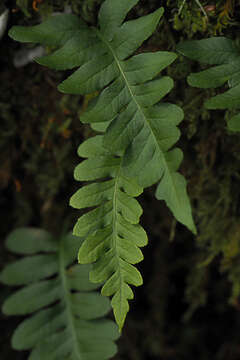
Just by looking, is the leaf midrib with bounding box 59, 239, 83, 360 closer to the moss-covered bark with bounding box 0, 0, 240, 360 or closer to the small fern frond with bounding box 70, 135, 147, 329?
the moss-covered bark with bounding box 0, 0, 240, 360

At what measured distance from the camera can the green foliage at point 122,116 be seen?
1.32m

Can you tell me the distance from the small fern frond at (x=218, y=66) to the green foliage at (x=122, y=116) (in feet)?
0.30

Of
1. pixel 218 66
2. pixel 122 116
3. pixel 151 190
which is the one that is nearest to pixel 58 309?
pixel 151 190

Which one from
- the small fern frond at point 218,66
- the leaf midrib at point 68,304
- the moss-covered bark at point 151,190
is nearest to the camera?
the small fern frond at point 218,66

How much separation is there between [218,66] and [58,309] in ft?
4.77

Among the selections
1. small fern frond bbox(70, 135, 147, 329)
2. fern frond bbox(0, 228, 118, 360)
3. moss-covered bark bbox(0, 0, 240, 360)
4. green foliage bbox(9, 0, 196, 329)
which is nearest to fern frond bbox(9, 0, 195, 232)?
green foliage bbox(9, 0, 196, 329)

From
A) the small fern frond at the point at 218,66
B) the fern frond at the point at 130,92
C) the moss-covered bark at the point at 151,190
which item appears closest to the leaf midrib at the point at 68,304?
the moss-covered bark at the point at 151,190

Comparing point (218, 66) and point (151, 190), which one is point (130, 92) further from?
point (151, 190)

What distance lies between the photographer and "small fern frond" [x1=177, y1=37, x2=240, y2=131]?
130 cm

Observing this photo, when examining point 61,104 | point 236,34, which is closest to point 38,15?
point 61,104

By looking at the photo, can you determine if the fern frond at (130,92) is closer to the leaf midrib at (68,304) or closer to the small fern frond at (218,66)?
the small fern frond at (218,66)

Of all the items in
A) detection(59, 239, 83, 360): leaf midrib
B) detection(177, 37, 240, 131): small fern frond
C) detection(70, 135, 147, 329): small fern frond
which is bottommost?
detection(59, 239, 83, 360): leaf midrib

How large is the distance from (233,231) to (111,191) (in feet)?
3.13

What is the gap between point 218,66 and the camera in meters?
1.34
